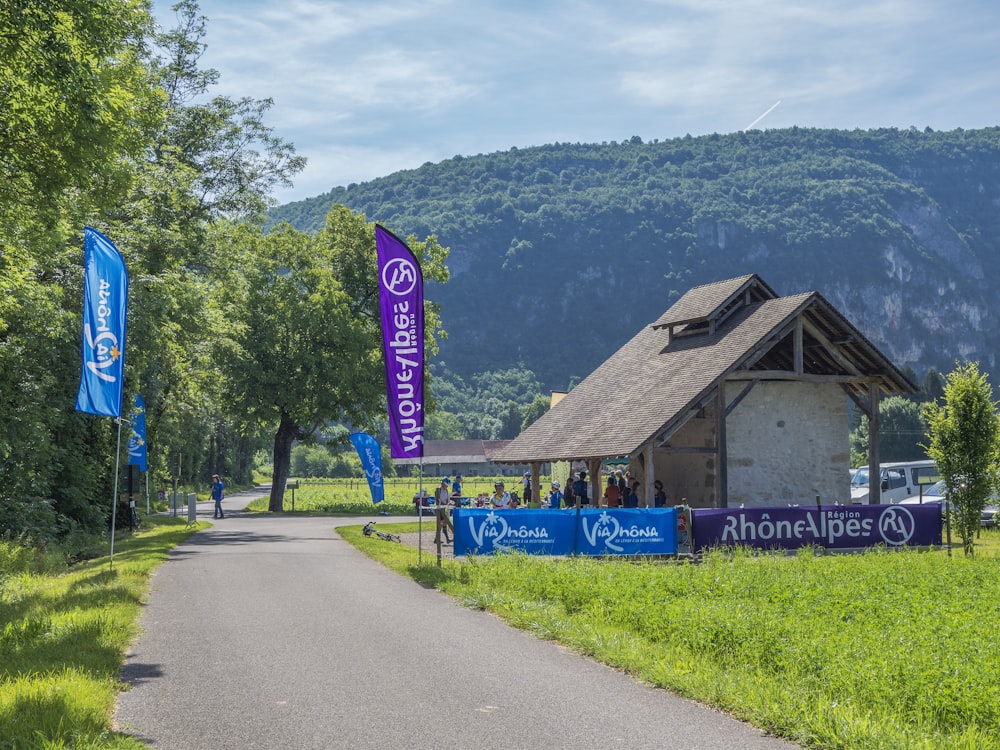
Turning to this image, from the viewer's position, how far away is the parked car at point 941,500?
34.5 meters

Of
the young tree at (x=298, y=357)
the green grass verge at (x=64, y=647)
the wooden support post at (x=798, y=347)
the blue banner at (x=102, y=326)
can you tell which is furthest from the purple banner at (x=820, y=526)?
the young tree at (x=298, y=357)

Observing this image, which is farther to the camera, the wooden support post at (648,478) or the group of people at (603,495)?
the group of people at (603,495)

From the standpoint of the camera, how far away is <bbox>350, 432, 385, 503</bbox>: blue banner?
42.2m

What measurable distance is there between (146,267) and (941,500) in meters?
29.0

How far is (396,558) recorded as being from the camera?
2231 centimetres

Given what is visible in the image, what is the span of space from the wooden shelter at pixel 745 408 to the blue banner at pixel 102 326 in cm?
1333

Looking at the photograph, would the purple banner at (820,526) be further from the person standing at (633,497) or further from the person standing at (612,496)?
the person standing at (633,497)

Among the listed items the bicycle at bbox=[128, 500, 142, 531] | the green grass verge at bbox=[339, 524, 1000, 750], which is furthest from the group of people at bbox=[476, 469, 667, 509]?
the bicycle at bbox=[128, 500, 142, 531]

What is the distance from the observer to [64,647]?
10.8 metres

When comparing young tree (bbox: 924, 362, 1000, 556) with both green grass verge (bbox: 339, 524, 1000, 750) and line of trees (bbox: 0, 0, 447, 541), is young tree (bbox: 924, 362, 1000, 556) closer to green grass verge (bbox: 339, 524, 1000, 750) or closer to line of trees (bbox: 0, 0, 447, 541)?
green grass verge (bbox: 339, 524, 1000, 750)

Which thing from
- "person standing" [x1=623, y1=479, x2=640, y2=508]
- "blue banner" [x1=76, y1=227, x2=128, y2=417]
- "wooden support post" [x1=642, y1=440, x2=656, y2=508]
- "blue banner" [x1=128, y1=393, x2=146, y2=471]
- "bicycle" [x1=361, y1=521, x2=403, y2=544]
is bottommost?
"bicycle" [x1=361, y1=521, x2=403, y2=544]

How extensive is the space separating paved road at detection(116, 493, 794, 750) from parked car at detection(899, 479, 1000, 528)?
22916 millimetres

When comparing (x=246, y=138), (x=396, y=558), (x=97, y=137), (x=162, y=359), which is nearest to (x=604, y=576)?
(x=396, y=558)

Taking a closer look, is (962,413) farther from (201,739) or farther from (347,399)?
(347,399)
